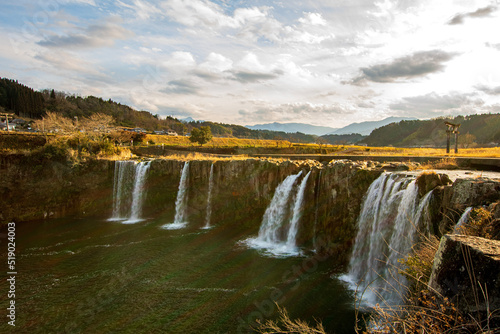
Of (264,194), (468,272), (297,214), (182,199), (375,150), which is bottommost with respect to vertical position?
(182,199)

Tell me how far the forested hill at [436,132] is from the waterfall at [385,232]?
2535 inches

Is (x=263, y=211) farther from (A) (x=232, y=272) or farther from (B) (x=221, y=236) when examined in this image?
(A) (x=232, y=272)

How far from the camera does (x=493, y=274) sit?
11.2 feet

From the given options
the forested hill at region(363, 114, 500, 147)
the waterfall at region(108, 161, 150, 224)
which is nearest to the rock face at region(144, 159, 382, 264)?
the waterfall at region(108, 161, 150, 224)

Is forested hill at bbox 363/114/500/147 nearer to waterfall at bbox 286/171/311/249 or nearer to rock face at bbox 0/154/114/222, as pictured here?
waterfall at bbox 286/171/311/249

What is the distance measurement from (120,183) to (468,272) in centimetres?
2846

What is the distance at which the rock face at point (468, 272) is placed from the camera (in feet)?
11.2

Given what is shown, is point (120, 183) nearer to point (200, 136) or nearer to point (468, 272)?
point (468, 272)

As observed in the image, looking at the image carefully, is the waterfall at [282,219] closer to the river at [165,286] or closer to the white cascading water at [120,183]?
the river at [165,286]

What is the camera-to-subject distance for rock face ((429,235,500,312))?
3418 mm

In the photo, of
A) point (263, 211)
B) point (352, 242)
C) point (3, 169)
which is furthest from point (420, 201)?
point (3, 169)

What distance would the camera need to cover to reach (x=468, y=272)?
143 inches

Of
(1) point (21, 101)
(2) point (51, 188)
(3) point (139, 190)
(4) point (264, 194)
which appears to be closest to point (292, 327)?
(4) point (264, 194)

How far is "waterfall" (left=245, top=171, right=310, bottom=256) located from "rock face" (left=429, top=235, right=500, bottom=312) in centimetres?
1369
